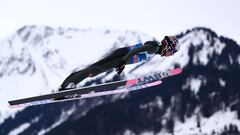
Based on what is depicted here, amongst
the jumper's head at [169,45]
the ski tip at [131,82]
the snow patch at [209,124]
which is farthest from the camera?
the snow patch at [209,124]

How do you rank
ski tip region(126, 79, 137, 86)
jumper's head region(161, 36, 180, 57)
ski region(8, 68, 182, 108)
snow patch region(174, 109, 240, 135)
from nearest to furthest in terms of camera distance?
1. ski region(8, 68, 182, 108)
2. ski tip region(126, 79, 137, 86)
3. jumper's head region(161, 36, 180, 57)
4. snow patch region(174, 109, 240, 135)

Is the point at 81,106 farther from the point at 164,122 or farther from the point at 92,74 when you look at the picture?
the point at 92,74

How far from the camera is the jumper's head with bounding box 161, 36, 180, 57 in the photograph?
2744 centimetres

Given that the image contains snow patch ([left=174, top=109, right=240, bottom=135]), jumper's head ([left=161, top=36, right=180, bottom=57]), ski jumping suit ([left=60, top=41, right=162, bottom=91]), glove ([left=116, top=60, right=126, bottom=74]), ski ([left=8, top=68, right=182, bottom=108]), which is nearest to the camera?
ski ([left=8, top=68, right=182, bottom=108])

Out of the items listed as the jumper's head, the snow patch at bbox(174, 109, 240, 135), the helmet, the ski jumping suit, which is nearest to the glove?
the ski jumping suit

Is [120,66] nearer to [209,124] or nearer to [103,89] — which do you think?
[103,89]

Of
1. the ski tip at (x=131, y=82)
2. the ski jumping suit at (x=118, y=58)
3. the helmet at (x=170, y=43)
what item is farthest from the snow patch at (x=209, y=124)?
the ski tip at (x=131, y=82)

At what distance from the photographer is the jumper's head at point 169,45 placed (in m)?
27.4

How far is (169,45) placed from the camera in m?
27.5

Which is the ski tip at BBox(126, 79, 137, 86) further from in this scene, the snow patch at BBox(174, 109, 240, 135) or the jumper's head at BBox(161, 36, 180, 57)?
the snow patch at BBox(174, 109, 240, 135)

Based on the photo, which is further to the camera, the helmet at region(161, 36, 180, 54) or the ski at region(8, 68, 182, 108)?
the helmet at region(161, 36, 180, 54)

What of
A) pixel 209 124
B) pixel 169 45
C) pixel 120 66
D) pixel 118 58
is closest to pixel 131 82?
pixel 120 66

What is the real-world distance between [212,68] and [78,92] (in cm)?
17963

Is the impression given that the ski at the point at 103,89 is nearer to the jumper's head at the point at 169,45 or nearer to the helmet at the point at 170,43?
the jumper's head at the point at 169,45
